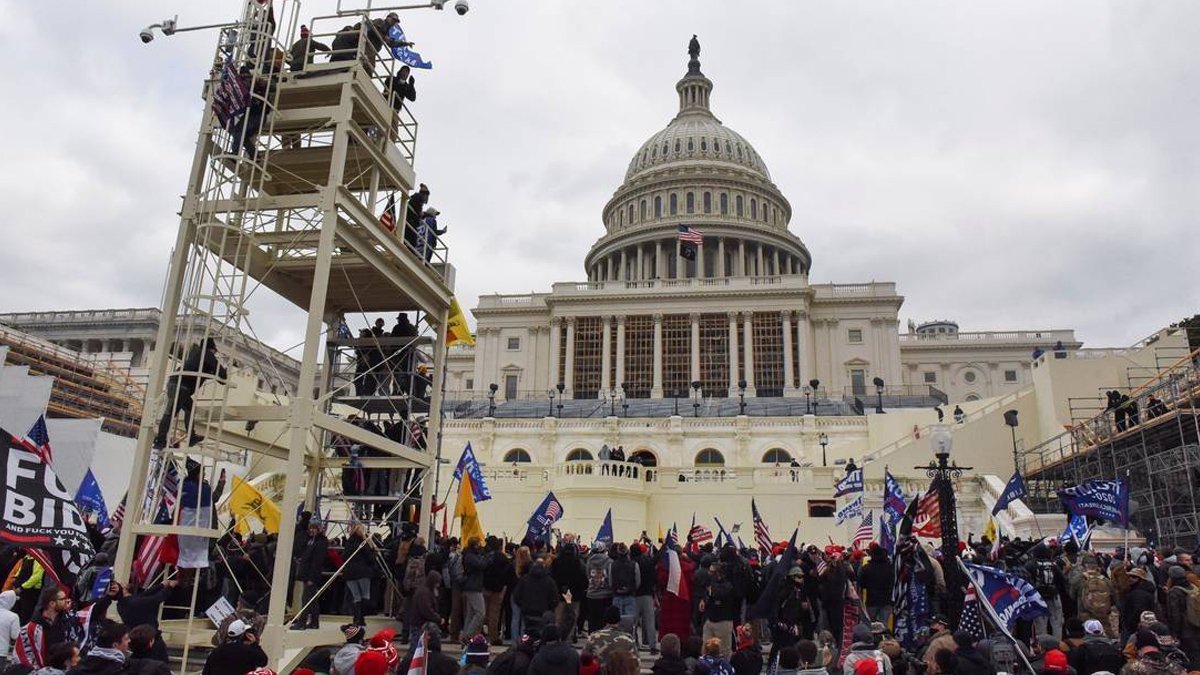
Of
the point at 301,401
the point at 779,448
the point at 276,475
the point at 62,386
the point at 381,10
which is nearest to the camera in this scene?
the point at 301,401

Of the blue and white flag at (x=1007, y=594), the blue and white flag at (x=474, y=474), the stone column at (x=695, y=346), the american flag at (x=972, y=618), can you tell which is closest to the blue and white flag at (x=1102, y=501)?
the american flag at (x=972, y=618)

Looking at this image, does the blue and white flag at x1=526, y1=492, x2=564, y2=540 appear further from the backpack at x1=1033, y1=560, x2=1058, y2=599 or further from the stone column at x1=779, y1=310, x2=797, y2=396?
the stone column at x1=779, y1=310, x2=797, y2=396

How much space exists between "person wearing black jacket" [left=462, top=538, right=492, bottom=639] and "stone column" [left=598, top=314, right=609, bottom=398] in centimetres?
5999

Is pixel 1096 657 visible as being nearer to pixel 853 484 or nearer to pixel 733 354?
pixel 853 484

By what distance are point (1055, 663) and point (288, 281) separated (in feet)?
44.1

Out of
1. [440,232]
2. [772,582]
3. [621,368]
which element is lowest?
[772,582]

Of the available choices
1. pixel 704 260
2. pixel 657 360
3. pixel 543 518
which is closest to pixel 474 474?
pixel 543 518

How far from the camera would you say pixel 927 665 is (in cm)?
853

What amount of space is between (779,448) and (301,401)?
38.6m

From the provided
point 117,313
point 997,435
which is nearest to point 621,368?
point 997,435

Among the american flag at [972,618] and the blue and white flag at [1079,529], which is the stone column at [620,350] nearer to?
the blue and white flag at [1079,529]

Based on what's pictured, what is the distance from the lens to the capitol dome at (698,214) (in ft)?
304

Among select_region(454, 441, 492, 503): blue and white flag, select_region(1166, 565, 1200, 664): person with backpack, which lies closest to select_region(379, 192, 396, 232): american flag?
select_region(454, 441, 492, 503): blue and white flag

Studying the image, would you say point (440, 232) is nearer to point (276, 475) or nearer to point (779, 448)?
point (276, 475)
